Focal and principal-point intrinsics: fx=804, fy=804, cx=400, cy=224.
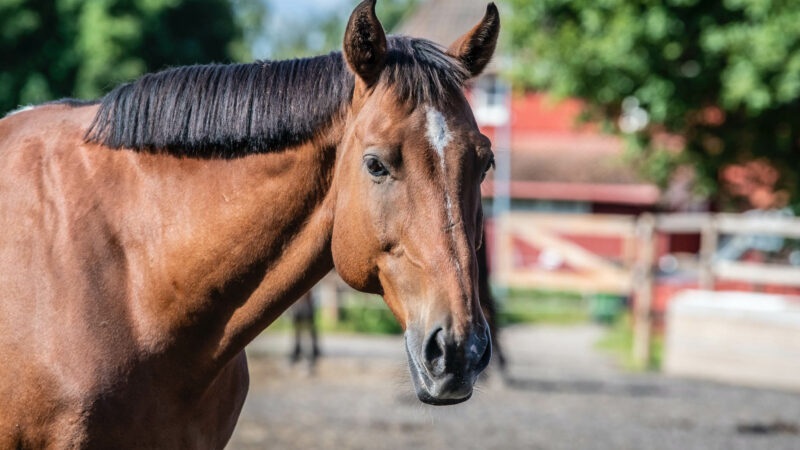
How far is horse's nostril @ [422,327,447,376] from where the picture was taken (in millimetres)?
2156

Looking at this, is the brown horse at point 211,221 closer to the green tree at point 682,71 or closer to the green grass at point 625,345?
the green tree at point 682,71

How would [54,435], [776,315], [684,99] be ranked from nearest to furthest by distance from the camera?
[54,435] → [776,315] → [684,99]

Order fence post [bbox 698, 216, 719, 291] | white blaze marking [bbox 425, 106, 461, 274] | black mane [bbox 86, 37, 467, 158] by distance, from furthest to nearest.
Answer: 1. fence post [bbox 698, 216, 719, 291]
2. black mane [bbox 86, 37, 467, 158]
3. white blaze marking [bbox 425, 106, 461, 274]

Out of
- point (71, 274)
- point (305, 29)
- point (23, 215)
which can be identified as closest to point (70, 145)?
point (23, 215)

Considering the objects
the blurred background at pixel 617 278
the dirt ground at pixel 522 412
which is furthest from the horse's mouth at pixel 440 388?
the blurred background at pixel 617 278

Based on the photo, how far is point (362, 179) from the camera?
7.88 ft

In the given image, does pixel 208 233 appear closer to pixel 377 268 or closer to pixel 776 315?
pixel 377 268

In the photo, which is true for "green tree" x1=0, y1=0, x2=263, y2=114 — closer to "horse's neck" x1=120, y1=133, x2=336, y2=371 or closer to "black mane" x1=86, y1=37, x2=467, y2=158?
"black mane" x1=86, y1=37, x2=467, y2=158

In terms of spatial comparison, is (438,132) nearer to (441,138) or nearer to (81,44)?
(441,138)

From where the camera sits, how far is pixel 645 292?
38.5ft

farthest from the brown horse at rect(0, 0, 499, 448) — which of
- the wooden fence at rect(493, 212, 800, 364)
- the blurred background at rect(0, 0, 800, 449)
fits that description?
the wooden fence at rect(493, 212, 800, 364)

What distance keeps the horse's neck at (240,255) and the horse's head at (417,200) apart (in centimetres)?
12

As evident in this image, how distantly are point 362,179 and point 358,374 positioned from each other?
889 centimetres

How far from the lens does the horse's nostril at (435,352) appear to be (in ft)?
7.07
